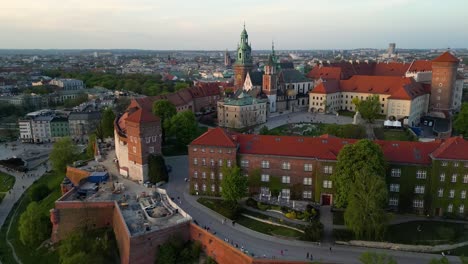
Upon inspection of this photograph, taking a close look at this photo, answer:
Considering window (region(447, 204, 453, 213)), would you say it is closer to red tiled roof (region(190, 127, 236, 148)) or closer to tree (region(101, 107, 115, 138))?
red tiled roof (region(190, 127, 236, 148))

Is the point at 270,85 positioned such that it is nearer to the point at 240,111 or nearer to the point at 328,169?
the point at 240,111

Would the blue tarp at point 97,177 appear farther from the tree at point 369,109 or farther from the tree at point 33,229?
the tree at point 369,109

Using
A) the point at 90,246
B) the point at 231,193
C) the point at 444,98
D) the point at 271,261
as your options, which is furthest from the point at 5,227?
the point at 444,98

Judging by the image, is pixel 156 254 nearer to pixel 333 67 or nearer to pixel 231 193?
pixel 231 193

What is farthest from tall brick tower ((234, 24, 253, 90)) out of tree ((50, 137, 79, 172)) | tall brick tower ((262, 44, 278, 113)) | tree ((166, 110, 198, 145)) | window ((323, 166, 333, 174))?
window ((323, 166, 333, 174))

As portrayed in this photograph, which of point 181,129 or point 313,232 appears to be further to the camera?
point 181,129

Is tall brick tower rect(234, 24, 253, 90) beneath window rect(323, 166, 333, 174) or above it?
above

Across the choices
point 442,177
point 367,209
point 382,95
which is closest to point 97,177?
point 367,209
